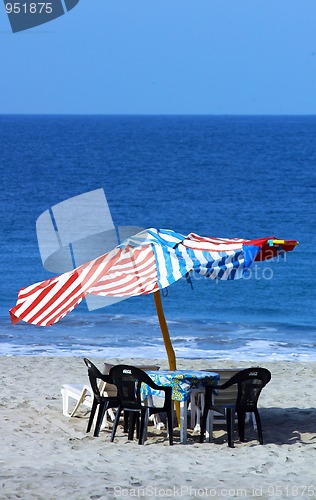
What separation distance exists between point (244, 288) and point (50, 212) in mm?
26328

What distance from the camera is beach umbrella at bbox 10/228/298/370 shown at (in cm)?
892

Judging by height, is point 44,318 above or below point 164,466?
above

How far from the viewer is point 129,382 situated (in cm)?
920

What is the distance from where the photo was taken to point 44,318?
9.06 meters

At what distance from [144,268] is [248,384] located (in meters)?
1.50

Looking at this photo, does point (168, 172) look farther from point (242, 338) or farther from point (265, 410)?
point (265, 410)

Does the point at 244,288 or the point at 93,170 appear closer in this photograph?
the point at 244,288

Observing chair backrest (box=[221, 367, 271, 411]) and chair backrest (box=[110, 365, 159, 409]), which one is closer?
chair backrest (box=[110, 365, 159, 409])

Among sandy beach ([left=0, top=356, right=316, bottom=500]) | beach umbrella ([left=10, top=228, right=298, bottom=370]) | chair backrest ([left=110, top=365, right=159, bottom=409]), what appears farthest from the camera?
chair backrest ([left=110, top=365, right=159, bottom=409])

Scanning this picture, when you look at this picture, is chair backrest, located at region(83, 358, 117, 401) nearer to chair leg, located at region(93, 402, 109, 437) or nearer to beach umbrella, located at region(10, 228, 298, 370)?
chair leg, located at region(93, 402, 109, 437)

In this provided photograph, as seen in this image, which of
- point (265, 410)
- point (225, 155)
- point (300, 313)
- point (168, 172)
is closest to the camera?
point (265, 410)

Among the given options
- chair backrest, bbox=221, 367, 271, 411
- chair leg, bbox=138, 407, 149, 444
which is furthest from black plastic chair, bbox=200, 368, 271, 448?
chair leg, bbox=138, 407, 149, 444

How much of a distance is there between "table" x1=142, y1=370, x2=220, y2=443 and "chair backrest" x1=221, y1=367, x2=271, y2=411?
Answer: 220 millimetres

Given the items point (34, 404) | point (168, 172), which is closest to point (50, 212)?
point (168, 172)
